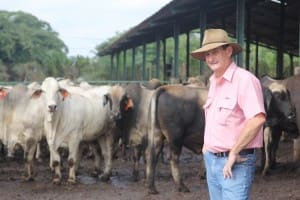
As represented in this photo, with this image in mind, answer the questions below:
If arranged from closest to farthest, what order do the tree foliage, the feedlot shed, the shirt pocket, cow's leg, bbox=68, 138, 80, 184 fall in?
the shirt pocket < cow's leg, bbox=68, 138, 80, 184 < the feedlot shed < the tree foliage

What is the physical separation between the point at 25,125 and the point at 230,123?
731 centimetres

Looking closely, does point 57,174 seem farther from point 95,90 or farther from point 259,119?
point 259,119

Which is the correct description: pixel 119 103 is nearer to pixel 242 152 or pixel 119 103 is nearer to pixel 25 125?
pixel 25 125

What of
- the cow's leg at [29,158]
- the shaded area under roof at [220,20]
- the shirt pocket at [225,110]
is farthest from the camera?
the shaded area under roof at [220,20]

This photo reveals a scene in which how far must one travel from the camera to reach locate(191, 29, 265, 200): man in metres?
4.46

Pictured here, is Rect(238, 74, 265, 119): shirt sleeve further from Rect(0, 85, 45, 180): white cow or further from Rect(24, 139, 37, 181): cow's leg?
Rect(24, 139, 37, 181): cow's leg

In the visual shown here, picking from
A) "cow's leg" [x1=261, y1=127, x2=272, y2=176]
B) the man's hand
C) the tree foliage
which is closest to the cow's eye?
"cow's leg" [x1=261, y1=127, x2=272, y2=176]

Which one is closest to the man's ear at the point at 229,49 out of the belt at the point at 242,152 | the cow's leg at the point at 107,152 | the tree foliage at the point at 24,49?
the belt at the point at 242,152

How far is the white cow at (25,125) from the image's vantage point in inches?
442

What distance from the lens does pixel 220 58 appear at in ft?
15.5

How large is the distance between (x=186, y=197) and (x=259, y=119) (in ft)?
16.7

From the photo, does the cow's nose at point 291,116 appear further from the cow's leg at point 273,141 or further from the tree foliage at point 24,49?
the tree foliage at point 24,49

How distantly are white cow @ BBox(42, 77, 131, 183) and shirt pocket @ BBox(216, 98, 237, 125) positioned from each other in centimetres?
605

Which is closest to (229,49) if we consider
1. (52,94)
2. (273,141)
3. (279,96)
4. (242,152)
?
(242,152)
